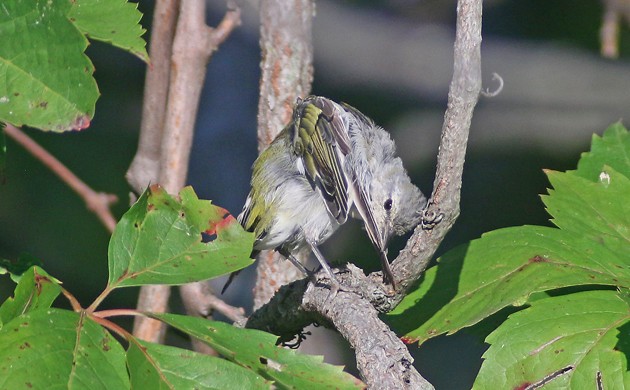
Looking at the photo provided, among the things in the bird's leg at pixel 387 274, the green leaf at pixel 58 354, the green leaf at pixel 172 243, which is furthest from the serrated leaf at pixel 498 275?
the green leaf at pixel 58 354

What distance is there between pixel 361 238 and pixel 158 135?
6.20 ft

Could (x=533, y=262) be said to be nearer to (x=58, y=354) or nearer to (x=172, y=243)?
(x=172, y=243)

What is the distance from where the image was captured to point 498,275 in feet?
5.58

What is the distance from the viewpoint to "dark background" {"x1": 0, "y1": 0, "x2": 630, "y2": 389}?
4312mm

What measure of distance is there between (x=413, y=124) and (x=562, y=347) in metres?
3.06

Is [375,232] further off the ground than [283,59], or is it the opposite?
[283,59]

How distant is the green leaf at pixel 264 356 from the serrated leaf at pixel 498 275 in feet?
1.14

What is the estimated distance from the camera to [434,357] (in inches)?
193

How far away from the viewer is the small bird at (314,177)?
2.29 meters

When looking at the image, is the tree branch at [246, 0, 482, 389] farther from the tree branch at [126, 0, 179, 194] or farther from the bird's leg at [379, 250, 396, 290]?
the tree branch at [126, 0, 179, 194]

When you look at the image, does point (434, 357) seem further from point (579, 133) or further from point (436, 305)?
point (436, 305)

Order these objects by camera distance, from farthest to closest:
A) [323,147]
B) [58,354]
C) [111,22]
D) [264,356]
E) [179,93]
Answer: [179,93]
[323,147]
[111,22]
[264,356]
[58,354]

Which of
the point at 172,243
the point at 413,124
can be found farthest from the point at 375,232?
the point at 413,124

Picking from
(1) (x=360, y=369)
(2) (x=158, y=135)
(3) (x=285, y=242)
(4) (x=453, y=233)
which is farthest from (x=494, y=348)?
(4) (x=453, y=233)
